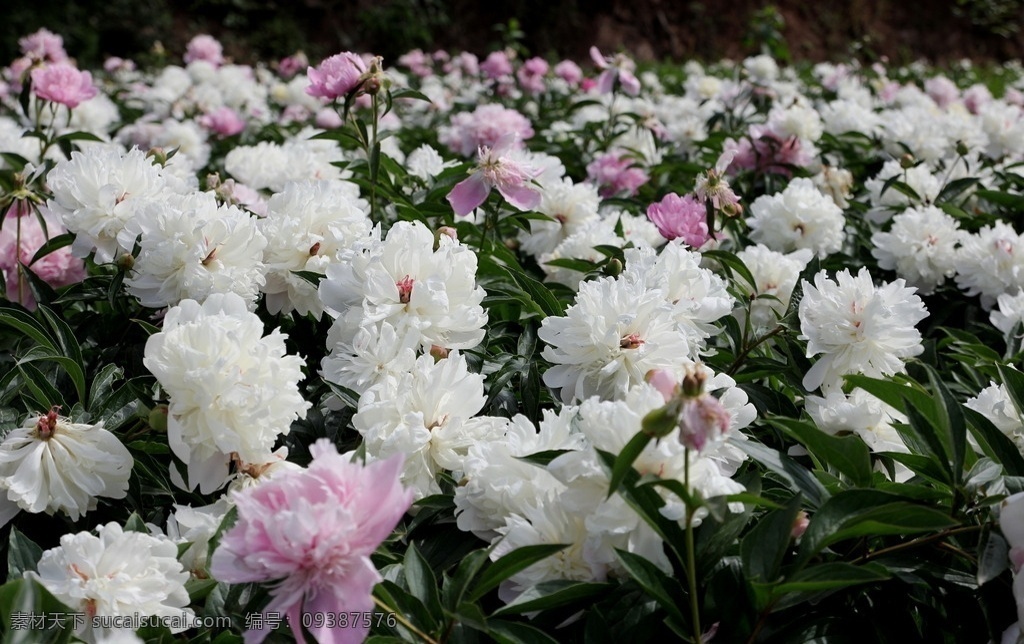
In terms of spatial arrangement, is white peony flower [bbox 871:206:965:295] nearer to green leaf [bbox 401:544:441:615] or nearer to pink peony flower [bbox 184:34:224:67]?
green leaf [bbox 401:544:441:615]

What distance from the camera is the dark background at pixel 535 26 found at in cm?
782

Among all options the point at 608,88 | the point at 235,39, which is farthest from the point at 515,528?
the point at 235,39

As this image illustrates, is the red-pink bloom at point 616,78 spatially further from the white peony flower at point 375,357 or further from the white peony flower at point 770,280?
the white peony flower at point 375,357

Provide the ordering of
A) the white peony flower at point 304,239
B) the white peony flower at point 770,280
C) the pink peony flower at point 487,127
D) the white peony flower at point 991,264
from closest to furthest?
the white peony flower at point 304,239
the white peony flower at point 770,280
the white peony flower at point 991,264
the pink peony flower at point 487,127

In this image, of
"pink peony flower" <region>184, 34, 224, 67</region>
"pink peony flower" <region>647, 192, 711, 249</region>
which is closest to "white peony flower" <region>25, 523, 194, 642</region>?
"pink peony flower" <region>647, 192, 711, 249</region>

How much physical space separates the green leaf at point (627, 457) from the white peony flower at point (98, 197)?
2.95 feet

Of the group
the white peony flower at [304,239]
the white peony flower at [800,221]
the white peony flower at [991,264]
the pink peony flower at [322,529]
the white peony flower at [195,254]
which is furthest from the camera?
the white peony flower at [800,221]

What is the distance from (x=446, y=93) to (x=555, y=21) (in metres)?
4.92

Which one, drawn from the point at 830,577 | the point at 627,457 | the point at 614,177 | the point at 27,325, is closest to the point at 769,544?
the point at 830,577

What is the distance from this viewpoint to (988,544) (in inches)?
35.7

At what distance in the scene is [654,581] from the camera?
0.90 metres

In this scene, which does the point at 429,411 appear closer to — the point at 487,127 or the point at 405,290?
the point at 405,290

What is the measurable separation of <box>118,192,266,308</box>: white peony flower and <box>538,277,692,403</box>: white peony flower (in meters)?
0.43

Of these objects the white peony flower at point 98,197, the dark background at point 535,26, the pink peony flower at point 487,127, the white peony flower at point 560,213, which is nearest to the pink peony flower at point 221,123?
the pink peony flower at point 487,127
